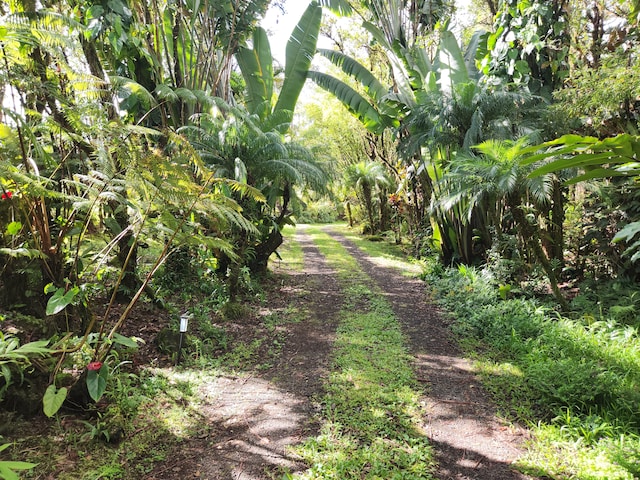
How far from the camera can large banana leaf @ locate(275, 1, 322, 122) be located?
29.0 feet

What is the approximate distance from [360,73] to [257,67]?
257 cm

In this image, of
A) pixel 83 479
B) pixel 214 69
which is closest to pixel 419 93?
pixel 214 69

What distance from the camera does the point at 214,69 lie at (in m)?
8.55

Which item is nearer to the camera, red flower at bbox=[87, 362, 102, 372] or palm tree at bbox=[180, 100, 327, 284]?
red flower at bbox=[87, 362, 102, 372]

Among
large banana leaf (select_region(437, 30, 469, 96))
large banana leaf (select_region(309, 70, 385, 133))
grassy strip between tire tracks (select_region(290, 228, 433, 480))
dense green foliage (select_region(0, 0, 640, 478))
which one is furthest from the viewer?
large banana leaf (select_region(309, 70, 385, 133))

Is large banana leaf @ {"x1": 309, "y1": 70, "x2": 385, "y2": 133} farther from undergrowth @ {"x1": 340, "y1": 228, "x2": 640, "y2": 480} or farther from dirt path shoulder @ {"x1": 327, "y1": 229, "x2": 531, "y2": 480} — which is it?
dirt path shoulder @ {"x1": 327, "y1": 229, "x2": 531, "y2": 480}

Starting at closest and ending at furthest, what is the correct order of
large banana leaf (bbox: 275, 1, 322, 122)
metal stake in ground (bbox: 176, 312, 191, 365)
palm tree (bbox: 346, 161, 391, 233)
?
1. metal stake in ground (bbox: 176, 312, 191, 365)
2. large banana leaf (bbox: 275, 1, 322, 122)
3. palm tree (bbox: 346, 161, 391, 233)

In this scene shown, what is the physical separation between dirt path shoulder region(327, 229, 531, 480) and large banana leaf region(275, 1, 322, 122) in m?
5.95

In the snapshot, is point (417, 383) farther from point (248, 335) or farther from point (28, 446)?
point (28, 446)

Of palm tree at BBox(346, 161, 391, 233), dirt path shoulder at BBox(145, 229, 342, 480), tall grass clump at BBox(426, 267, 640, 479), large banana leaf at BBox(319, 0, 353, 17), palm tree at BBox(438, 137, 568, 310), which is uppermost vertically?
large banana leaf at BBox(319, 0, 353, 17)

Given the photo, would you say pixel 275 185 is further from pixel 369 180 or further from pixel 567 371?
pixel 369 180

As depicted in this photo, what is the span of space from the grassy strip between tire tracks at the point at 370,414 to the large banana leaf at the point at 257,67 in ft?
20.3

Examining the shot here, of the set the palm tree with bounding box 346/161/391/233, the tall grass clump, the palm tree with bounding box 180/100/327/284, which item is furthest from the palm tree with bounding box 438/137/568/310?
the palm tree with bounding box 346/161/391/233

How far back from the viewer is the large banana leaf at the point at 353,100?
9.16 m
